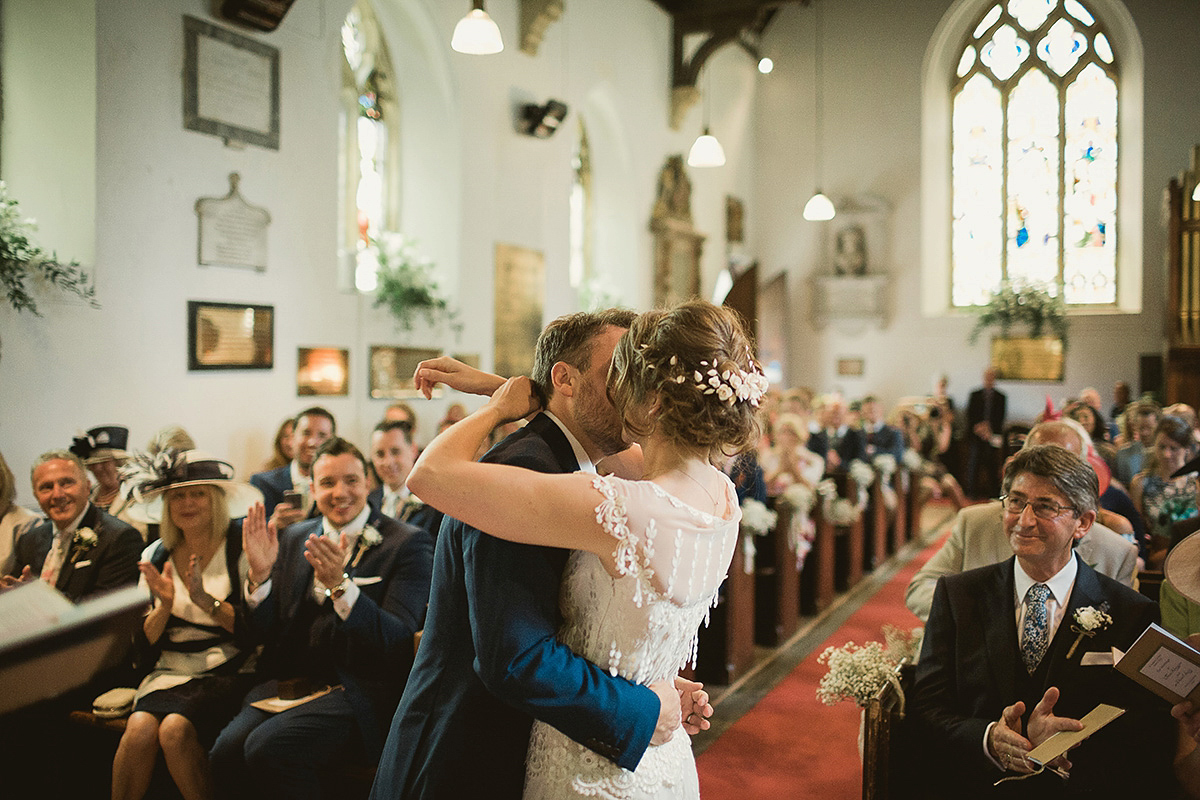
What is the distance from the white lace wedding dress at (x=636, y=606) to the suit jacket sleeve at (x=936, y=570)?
179 centimetres

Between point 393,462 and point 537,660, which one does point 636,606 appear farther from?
point 393,462

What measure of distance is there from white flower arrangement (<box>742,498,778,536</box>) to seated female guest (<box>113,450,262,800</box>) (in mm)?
2786

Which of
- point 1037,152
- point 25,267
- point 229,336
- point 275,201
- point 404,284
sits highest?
point 1037,152

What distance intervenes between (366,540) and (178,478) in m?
0.78

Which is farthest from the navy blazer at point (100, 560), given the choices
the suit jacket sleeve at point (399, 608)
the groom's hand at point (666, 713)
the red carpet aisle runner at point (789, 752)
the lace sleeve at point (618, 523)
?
the lace sleeve at point (618, 523)

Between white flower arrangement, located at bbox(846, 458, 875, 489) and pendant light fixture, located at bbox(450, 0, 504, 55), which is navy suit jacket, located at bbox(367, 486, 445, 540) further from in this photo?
white flower arrangement, located at bbox(846, 458, 875, 489)

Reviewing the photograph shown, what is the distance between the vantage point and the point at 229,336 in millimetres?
6508

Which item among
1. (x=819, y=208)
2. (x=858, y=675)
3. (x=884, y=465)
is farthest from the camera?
(x=819, y=208)

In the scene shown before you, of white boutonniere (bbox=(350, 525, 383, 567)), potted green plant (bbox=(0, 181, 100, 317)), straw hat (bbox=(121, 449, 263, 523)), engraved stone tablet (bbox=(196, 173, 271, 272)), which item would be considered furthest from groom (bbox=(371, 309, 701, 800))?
engraved stone tablet (bbox=(196, 173, 271, 272))

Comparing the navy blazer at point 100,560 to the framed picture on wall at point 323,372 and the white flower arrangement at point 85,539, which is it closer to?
the white flower arrangement at point 85,539

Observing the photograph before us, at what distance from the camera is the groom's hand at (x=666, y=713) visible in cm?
166

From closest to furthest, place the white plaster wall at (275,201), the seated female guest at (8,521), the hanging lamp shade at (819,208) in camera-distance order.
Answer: the seated female guest at (8,521), the white plaster wall at (275,201), the hanging lamp shade at (819,208)

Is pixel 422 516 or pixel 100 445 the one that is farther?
pixel 100 445

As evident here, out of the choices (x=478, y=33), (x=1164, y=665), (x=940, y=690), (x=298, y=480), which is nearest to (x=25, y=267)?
(x=298, y=480)
